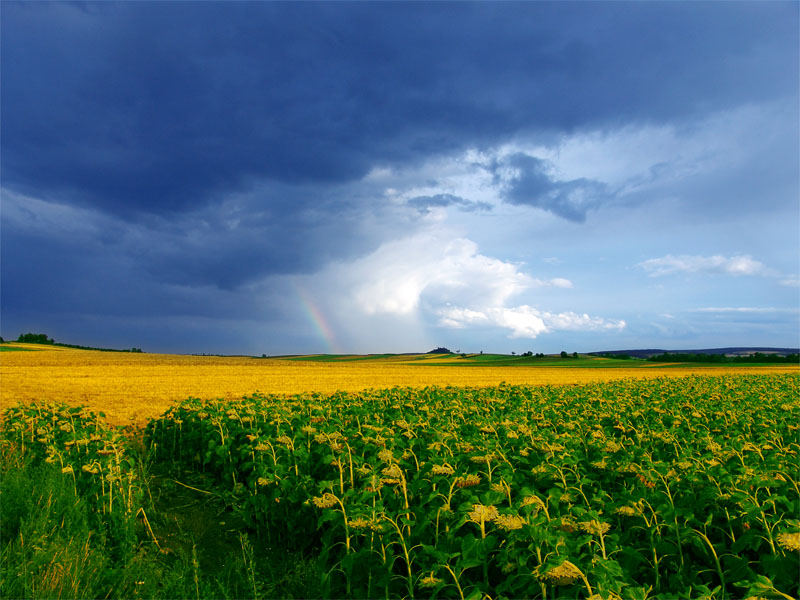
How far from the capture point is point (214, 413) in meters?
12.4

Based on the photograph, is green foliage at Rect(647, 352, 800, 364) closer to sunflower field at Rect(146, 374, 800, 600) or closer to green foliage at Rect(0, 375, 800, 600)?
sunflower field at Rect(146, 374, 800, 600)

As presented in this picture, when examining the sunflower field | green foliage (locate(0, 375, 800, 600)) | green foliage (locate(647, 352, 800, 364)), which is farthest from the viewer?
green foliage (locate(647, 352, 800, 364))

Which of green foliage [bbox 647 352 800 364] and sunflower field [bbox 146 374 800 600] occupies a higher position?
sunflower field [bbox 146 374 800 600]

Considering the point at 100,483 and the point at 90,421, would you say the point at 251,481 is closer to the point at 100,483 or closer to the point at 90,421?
the point at 100,483

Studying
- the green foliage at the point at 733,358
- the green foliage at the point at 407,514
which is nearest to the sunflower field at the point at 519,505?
the green foliage at the point at 407,514

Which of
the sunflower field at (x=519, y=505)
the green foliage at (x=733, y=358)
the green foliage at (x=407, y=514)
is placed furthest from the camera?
the green foliage at (x=733, y=358)

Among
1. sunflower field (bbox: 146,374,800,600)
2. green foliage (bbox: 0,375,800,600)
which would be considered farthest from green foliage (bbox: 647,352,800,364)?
green foliage (bbox: 0,375,800,600)

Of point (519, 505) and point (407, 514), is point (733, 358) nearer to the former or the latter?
point (519, 505)

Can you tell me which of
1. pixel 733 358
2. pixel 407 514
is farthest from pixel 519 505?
pixel 733 358

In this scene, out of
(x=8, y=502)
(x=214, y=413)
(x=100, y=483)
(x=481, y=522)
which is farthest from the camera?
(x=214, y=413)

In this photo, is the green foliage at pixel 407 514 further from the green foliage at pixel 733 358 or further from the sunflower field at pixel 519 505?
the green foliage at pixel 733 358

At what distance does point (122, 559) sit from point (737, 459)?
9.49 m

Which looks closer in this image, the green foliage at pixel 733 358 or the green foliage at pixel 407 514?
the green foliage at pixel 407 514

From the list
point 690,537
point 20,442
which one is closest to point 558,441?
point 690,537
